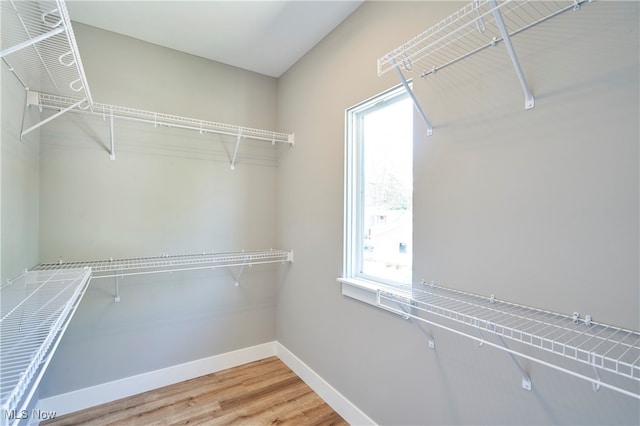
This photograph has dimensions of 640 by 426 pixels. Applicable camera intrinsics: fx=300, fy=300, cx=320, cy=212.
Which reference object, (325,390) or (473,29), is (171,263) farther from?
(473,29)

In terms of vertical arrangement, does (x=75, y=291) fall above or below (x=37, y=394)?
above

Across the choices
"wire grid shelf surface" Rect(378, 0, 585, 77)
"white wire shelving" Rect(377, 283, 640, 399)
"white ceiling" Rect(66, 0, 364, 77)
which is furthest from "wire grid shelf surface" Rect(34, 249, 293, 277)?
"wire grid shelf surface" Rect(378, 0, 585, 77)

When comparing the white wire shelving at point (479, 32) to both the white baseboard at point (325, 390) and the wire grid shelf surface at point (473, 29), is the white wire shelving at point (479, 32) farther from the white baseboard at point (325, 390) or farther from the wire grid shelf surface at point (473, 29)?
the white baseboard at point (325, 390)

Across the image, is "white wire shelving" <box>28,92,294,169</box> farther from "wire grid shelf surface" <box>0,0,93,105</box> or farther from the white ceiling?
the white ceiling

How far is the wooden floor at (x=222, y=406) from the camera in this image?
1906mm

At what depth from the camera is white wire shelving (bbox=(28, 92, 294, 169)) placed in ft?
5.96

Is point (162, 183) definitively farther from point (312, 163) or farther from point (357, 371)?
point (357, 371)

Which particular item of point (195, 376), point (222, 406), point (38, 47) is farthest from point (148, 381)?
point (38, 47)

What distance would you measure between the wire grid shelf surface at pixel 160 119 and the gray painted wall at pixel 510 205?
886mm

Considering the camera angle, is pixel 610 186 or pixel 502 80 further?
pixel 502 80

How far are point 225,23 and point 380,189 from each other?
1.53 m

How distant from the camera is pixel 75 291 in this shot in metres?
1.28

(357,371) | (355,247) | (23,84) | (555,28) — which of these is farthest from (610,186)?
(23,84)

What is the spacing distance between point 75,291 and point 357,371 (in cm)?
155
